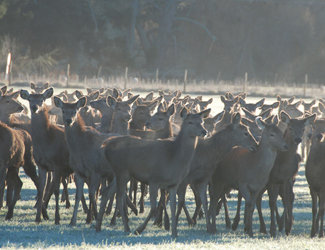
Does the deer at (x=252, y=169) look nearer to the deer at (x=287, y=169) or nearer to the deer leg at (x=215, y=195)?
the deer leg at (x=215, y=195)

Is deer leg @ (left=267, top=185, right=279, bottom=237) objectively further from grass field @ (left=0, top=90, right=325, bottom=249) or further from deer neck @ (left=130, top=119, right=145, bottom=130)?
deer neck @ (left=130, top=119, right=145, bottom=130)

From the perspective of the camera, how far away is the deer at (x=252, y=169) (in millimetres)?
10859

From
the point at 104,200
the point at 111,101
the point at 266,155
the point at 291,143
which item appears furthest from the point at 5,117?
the point at 291,143

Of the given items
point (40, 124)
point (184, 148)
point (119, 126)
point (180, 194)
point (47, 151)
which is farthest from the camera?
point (119, 126)

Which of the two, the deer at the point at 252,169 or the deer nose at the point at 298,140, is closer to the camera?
the deer at the point at 252,169

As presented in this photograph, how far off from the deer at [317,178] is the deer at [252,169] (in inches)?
29.7

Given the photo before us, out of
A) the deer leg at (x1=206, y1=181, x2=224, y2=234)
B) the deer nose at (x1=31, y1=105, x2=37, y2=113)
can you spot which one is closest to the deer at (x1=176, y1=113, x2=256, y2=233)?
the deer leg at (x1=206, y1=181, x2=224, y2=234)

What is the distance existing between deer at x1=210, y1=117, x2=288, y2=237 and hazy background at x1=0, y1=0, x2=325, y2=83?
168 ft

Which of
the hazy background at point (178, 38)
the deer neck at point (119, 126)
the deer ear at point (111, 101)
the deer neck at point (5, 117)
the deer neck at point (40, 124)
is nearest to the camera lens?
the deer neck at point (40, 124)

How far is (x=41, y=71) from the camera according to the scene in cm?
6156

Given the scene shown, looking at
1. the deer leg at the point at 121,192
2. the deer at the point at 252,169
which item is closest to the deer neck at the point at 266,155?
the deer at the point at 252,169

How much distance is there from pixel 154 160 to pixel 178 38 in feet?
206

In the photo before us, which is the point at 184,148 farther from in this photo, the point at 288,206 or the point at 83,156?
the point at 288,206

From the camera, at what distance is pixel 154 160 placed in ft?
33.4
